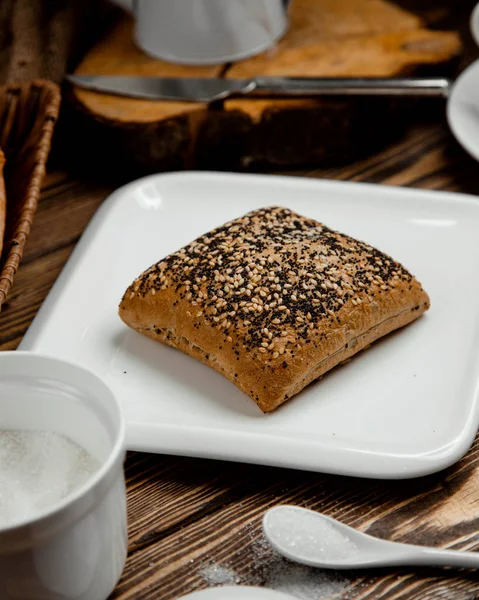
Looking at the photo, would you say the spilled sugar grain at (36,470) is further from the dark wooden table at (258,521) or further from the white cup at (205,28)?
the white cup at (205,28)

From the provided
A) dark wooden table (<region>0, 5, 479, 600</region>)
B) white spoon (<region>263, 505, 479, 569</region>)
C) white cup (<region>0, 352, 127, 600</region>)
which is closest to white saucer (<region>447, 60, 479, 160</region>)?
dark wooden table (<region>0, 5, 479, 600</region>)

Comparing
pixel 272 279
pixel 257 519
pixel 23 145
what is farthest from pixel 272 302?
pixel 23 145

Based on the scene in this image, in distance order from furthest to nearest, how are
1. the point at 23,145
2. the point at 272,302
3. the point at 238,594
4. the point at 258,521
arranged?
the point at 23,145 < the point at 272,302 < the point at 258,521 < the point at 238,594

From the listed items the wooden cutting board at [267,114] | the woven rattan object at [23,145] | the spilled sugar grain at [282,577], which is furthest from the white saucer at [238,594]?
the wooden cutting board at [267,114]

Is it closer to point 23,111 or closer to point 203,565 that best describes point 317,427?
point 203,565

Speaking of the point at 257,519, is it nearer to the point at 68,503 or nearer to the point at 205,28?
the point at 68,503

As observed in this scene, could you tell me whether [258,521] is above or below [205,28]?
below
